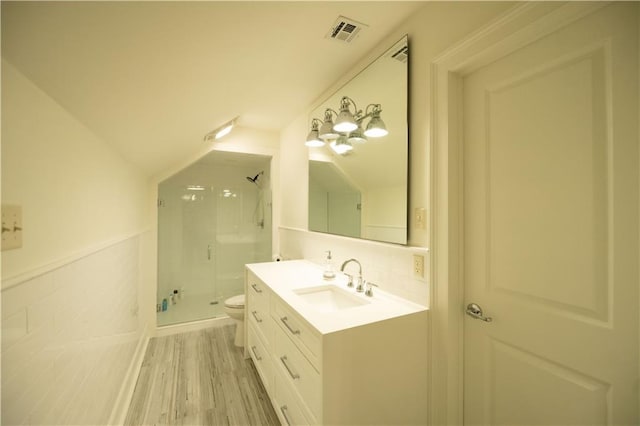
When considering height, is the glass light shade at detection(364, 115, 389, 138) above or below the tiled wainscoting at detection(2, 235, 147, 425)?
above

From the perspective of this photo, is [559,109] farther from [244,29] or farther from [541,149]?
[244,29]

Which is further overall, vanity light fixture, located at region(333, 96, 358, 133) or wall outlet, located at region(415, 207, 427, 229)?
vanity light fixture, located at region(333, 96, 358, 133)

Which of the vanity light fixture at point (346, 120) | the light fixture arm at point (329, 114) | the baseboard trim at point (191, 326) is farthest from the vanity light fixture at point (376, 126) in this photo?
the baseboard trim at point (191, 326)

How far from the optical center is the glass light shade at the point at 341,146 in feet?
6.18

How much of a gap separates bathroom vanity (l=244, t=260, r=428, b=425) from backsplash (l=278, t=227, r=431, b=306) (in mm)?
63

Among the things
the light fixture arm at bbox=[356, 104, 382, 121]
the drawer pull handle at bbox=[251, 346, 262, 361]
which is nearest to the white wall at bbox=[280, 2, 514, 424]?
the light fixture arm at bbox=[356, 104, 382, 121]

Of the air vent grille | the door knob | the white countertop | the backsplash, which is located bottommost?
the white countertop

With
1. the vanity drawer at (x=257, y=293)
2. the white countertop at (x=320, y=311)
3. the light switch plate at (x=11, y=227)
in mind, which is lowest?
the vanity drawer at (x=257, y=293)

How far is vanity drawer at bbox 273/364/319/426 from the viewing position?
1155 mm

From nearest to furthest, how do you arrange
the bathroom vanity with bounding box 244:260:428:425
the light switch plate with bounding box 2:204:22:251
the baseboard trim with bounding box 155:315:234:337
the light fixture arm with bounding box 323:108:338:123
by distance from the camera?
the light switch plate with bounding box 2:204:22:251
the bathroom vanity with bounding box 244:260:428:425
the light fixture arm with bounding box 323:108:338:123
the baseboard trim with bounding box 155:315:234:337

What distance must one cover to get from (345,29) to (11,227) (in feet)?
5.25

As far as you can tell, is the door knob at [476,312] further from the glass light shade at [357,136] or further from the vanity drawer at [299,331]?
the glass light shade at [357,136]

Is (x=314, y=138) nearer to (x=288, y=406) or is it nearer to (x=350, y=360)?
(x=350, y=360)

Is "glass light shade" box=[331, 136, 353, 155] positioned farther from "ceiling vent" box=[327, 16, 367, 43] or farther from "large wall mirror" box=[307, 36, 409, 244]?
"ceiling vent" box=[327, 16, 367, 43]
